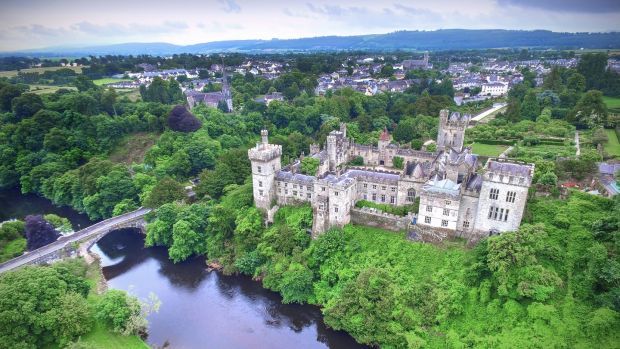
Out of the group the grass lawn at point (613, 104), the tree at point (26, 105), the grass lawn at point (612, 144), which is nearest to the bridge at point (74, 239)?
the tree at point (26, 105)

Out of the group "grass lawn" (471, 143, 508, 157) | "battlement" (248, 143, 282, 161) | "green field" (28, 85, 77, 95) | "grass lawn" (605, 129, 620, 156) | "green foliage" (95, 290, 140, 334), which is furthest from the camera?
"green field" (28, 85, 77, 95)

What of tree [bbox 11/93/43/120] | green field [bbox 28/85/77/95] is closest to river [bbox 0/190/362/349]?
tree [bbox 11/93/43/120]

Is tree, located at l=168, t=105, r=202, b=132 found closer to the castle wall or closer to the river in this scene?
the river

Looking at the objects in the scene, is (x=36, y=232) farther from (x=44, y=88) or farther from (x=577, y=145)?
(x=44, y=88)

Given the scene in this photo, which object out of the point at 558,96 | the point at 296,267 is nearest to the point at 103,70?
the point at 296,267

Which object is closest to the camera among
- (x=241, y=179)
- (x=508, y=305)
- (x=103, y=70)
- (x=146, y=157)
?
(x=508, y=305)

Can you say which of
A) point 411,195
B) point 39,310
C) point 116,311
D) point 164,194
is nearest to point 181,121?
point 164,194

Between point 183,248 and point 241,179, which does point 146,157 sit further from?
point 183,248
